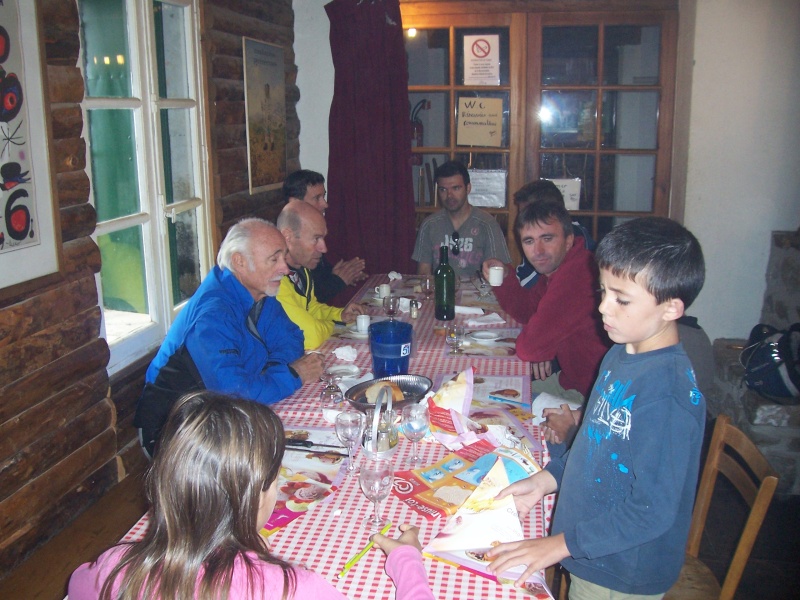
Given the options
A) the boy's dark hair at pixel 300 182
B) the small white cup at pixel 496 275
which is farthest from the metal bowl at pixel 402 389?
the boy's dark hair at pixel 300 182

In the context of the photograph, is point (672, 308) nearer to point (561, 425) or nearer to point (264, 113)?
point (561, 425)

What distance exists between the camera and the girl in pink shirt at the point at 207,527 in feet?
3.62

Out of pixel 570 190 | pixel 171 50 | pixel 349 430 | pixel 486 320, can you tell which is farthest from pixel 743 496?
pixel 570 190

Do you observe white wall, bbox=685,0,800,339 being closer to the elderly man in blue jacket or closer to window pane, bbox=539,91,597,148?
window pane, bbox=539,91,597,148

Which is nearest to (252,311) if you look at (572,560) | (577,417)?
(577,417)

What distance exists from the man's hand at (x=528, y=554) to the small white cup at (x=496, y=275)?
6.74ft

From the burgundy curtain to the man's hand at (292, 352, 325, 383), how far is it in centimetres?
262

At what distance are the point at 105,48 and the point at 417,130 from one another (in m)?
2.56

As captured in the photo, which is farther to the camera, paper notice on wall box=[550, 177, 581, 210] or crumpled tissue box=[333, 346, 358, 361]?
paper notice on wall box=[550, 177, 581, 210]

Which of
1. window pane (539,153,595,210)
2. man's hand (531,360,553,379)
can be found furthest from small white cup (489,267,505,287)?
window pane (539,153,595,210)

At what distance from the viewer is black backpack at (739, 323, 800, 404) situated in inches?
135

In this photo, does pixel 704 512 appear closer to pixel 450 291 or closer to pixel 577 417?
pixel 577 417

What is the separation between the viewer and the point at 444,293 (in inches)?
132

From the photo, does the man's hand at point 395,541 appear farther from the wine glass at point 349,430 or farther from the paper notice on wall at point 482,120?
the paper notice on wall at point 482,120
